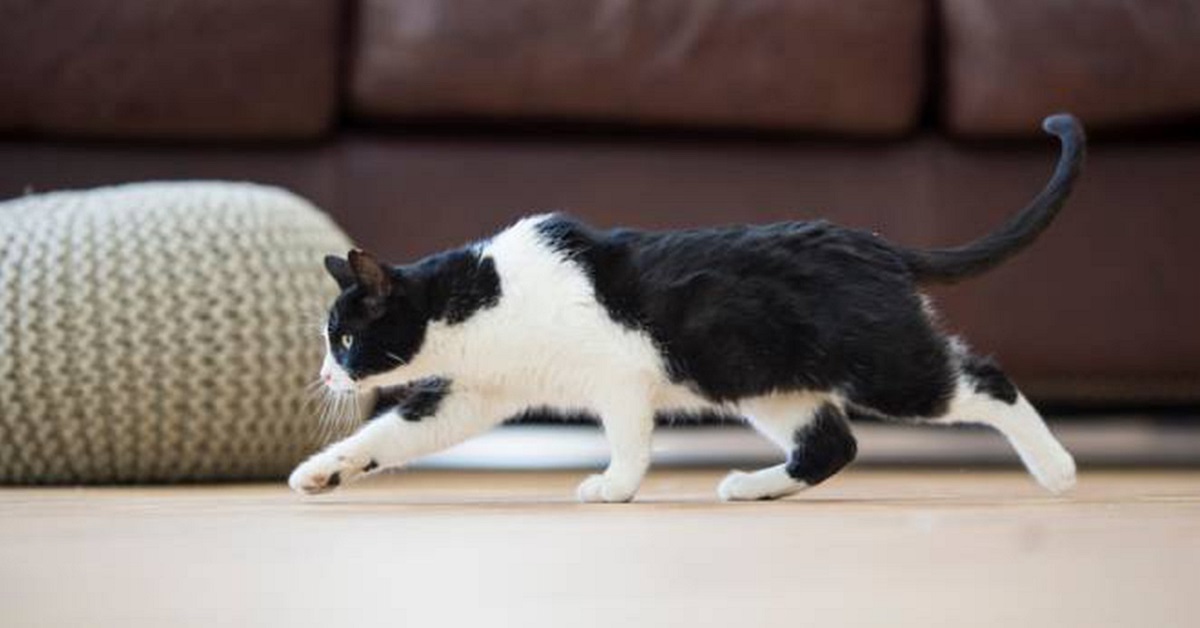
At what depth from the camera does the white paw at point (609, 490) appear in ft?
4.68

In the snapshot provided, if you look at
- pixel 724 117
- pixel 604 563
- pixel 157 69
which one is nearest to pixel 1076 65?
pixel 724 117

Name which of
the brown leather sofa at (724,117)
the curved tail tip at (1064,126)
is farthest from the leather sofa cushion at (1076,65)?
the curved tail tip at (1064,126)

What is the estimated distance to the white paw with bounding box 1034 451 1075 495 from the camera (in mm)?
1440

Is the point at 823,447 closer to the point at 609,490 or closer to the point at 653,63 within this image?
the point at 609,490

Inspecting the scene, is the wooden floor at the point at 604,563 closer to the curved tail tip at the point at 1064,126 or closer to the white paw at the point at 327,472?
the white paw at the point at 327,472

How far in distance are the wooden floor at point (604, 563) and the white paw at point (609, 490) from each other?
23 millimetres

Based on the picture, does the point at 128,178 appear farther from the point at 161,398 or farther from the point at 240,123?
the point at 161,398

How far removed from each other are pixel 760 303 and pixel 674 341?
0.23 feet

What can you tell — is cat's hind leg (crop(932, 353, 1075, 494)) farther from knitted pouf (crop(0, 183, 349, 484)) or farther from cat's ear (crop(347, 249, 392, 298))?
knitted pouf (crop(0, 183, 349, 484))

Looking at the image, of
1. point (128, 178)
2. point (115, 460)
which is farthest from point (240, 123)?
point (115, 460)

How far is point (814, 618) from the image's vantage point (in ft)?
2.13

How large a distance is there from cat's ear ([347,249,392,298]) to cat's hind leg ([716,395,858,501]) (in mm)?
296

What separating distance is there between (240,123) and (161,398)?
42 centimetres

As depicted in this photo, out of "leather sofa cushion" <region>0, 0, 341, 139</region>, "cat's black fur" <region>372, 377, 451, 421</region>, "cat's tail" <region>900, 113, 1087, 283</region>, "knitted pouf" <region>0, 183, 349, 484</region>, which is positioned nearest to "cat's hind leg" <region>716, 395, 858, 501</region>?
"cat's tail" <region>900, 113, 1087, 283</region>
